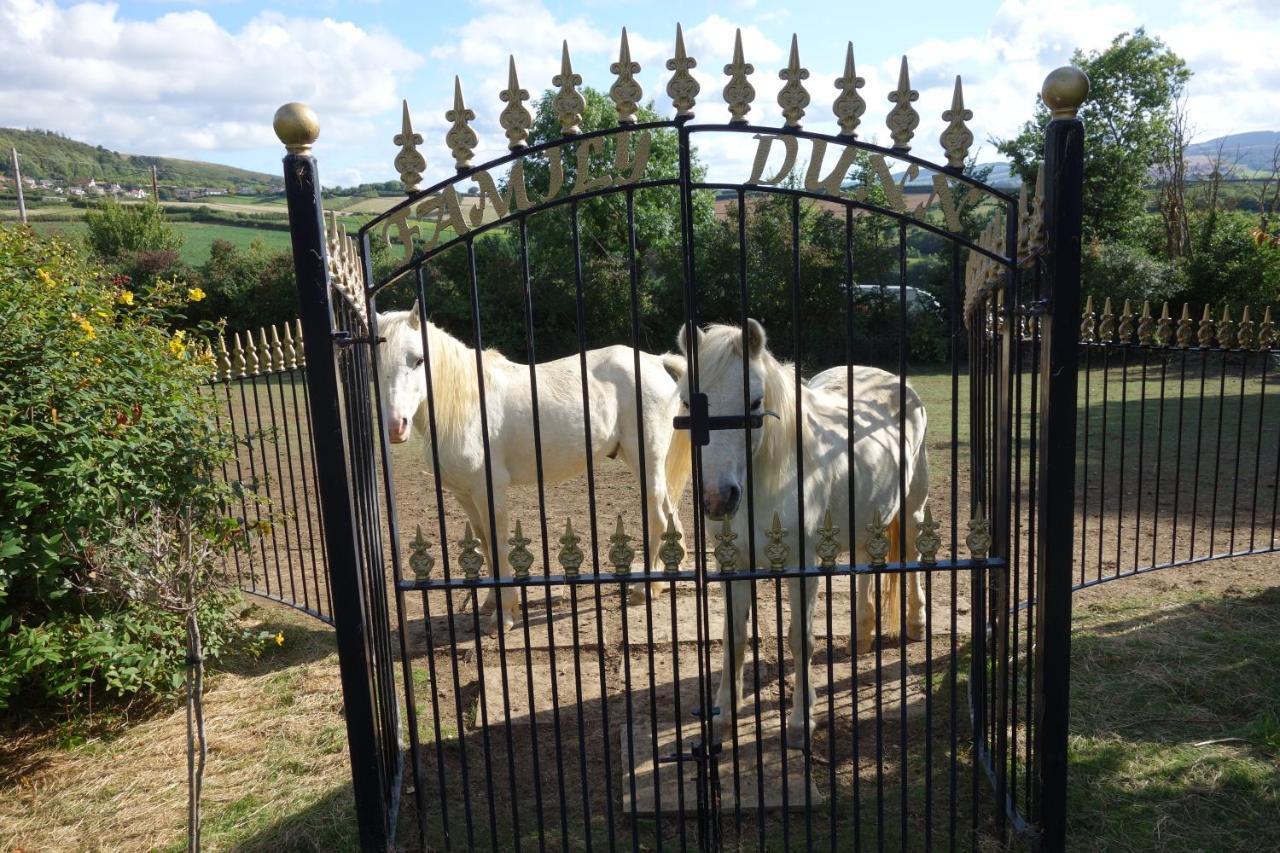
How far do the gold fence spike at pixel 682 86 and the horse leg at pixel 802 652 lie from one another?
5.75 feet

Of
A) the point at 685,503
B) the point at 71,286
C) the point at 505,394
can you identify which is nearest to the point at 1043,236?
the point at 505,394

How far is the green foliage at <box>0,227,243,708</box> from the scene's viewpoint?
11.6 feet

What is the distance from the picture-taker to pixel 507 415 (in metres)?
5.47

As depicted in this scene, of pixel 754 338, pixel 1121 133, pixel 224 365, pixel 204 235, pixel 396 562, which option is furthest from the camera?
pixel 204 235

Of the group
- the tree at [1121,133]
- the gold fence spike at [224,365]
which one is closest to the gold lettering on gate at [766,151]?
the gold fence spike at [224,365]

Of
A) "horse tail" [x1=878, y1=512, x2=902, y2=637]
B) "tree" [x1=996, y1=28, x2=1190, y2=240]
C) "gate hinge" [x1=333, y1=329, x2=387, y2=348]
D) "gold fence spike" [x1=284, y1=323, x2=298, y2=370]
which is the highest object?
"tree" [x1=996, y1=28, x2=1190, y2=240]

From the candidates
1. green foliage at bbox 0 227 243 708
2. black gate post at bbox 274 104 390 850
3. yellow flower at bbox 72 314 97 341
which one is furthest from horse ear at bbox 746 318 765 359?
yellow flower at bbox 72 314 97 341

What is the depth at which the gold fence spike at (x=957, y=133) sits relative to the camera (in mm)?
2391

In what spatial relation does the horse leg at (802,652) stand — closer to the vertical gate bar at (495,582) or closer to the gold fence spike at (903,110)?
the vertical gate bar at (495,582)

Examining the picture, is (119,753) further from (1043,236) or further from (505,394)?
(1043,236)

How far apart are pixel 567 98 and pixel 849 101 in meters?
0.80

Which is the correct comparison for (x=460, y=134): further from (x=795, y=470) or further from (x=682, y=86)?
(x=795, y=470)

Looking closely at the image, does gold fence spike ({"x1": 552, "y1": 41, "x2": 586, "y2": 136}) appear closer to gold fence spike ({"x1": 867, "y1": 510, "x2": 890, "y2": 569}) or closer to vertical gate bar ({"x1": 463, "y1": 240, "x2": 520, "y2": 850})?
vertical gate bar ({"x1": 463, "y1": 240, "x2": 520, "y2": 850})

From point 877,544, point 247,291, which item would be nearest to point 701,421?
point 877,544
